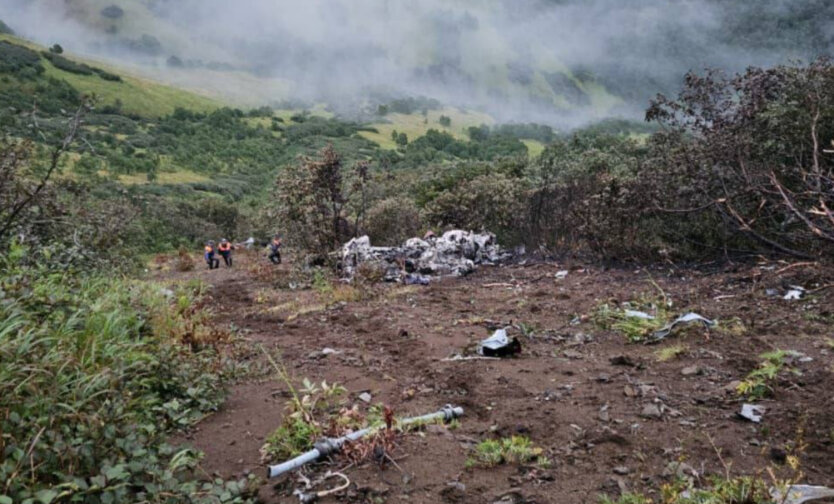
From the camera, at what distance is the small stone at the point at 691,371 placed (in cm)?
375

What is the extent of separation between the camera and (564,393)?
11.8ft

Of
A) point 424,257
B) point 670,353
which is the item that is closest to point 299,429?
point 670,353

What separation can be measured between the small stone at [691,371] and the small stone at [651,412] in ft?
2.40

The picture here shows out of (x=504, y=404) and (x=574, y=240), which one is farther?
(x=574, y=240)

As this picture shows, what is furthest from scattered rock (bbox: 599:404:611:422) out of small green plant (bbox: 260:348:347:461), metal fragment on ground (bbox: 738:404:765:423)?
small green plant (bbox: 260:348:347:461)

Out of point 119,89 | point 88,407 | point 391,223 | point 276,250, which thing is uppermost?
point 119,89

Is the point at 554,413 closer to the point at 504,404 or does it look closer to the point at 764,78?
→ the point at 504,404

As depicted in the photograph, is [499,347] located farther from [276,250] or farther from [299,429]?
[276,250]

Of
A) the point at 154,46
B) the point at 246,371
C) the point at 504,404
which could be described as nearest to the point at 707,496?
the point at 504,404

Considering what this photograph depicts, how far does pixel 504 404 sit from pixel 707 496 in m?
1.44

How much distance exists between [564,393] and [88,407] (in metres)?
2.92

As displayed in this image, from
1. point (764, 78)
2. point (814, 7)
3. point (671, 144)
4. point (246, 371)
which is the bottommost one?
point (246, 371)

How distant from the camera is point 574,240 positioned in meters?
10.4

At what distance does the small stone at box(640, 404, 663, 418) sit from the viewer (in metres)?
3.08
